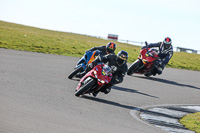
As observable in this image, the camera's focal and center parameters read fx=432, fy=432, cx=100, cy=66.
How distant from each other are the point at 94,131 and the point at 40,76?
24.2 feet

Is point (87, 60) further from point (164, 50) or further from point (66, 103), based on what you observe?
point (164, 50)

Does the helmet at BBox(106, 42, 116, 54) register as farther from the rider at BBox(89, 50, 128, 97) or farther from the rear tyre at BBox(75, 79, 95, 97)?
the rear tyre at BBox(75, 79, 95, 97)

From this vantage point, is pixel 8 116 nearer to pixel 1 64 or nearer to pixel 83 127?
pixel 83 127

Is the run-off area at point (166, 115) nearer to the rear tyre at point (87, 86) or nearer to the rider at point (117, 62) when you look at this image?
the rear tyre at point (87, 86)

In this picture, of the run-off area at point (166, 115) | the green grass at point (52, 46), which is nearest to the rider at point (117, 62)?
the run-off area at point (166, 115)

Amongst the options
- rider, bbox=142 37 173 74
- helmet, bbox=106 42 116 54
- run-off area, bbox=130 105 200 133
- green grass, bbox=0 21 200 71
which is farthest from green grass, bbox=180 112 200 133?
green grass, bbox=0 21 200 71

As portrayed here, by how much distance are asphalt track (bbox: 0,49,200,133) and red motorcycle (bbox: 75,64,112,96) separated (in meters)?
0.27

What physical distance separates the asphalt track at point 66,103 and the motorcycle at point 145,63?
6.16ft

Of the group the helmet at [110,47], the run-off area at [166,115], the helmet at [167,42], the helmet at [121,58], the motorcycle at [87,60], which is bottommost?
the run-off area at [166,115]

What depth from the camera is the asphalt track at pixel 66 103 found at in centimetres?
701

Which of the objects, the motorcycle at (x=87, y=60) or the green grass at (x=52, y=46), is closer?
the motorcycle at (x=87, y=60)

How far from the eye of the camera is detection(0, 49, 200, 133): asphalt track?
7.01 m

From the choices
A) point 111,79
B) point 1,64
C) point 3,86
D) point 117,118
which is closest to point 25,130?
point 117,118

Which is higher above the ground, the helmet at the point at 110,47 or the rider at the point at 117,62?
the helmet at the point at 110,47
